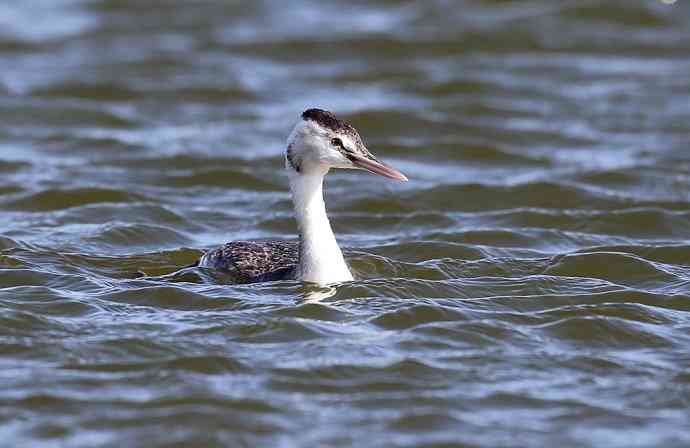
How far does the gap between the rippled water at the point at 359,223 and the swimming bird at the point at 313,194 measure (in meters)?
0.18

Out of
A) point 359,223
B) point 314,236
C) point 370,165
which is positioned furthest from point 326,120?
point 359,223

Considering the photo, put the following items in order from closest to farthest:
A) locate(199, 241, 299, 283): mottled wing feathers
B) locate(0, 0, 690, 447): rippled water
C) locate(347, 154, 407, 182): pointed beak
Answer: locate(0, 0, 690, 447): rippled water
locate(347, 154, 407, 182): pointed beak
locate(199, 241, 299, 283): mottled wing feathers

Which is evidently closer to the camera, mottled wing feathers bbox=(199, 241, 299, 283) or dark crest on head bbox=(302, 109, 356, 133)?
dark crest on head bbox=(302, 109, 356, 133)

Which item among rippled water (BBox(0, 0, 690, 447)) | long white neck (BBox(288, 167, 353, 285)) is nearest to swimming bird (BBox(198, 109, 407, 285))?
long white neck (BBox(288, 167, 353, 285))

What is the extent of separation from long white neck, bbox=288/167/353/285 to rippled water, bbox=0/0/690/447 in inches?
6.2

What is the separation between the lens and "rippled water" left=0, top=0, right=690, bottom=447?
925cm

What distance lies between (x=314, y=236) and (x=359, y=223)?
3.27 m

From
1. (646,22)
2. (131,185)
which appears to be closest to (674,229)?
(131,185)

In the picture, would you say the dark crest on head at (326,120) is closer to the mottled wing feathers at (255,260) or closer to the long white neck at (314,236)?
the long white neck at (314,236)

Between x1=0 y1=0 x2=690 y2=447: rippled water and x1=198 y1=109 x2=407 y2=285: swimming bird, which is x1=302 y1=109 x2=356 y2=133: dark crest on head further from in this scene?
x1=0 y1=0 x2=690 y2=447: rippled water

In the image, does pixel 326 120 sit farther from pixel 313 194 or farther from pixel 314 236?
pixel 314 236

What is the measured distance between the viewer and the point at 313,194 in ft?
36.8

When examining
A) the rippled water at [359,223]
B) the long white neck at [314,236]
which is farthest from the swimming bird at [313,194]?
the rippled water at [359,223]

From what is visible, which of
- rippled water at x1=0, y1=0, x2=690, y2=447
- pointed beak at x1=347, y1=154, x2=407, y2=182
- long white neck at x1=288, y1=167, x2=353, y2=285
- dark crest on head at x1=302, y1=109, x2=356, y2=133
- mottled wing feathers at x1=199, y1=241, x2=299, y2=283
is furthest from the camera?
mottled wing feathers at x1=199, y1=241, x2=299, y2=283
